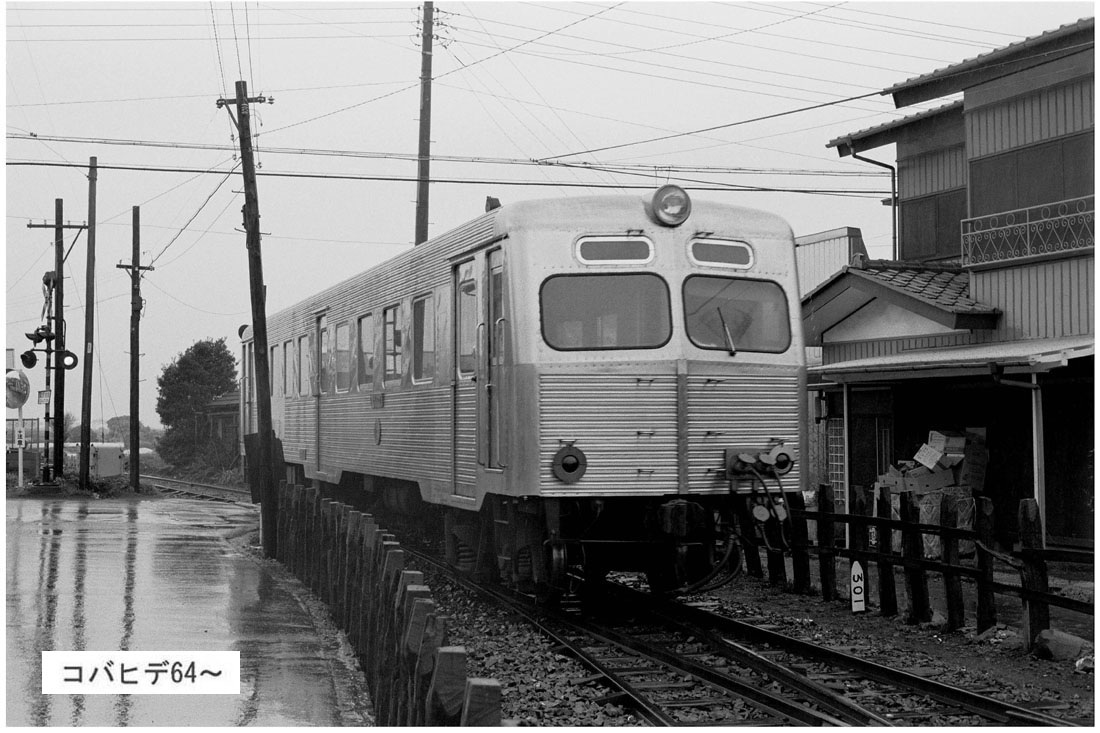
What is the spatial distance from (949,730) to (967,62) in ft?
35.6

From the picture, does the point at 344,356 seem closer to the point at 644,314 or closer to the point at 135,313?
the point at 644,314

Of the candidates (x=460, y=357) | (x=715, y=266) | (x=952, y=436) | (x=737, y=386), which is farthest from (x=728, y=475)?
(x=952, y=436)

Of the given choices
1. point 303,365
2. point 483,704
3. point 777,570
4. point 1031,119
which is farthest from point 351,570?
point 1031,119

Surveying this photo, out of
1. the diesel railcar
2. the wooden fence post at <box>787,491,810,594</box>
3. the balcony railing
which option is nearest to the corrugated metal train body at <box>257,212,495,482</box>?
the diesel railcar

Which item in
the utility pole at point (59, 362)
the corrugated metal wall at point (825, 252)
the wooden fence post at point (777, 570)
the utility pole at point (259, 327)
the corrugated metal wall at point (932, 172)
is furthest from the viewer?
the utility pole at point (59, 362)

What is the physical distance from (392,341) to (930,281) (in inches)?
276

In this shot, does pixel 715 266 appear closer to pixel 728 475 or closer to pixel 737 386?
pixel 737 386

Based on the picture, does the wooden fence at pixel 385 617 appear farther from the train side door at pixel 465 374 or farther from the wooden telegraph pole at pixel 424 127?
the wooden telegraph pole at pixel 424 127

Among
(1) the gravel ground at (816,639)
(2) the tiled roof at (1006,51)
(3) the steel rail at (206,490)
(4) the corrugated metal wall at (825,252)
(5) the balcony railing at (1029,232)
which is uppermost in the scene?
(2) the tiled roof at (1006,51)

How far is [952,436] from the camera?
49.9ft

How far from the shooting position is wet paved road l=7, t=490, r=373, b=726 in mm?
7102

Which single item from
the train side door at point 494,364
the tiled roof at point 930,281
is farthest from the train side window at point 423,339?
the tiled roof at point 930,281

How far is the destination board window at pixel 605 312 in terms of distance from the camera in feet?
31.5

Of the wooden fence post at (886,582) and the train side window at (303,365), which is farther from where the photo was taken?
Result: the train side window at (303,365)
